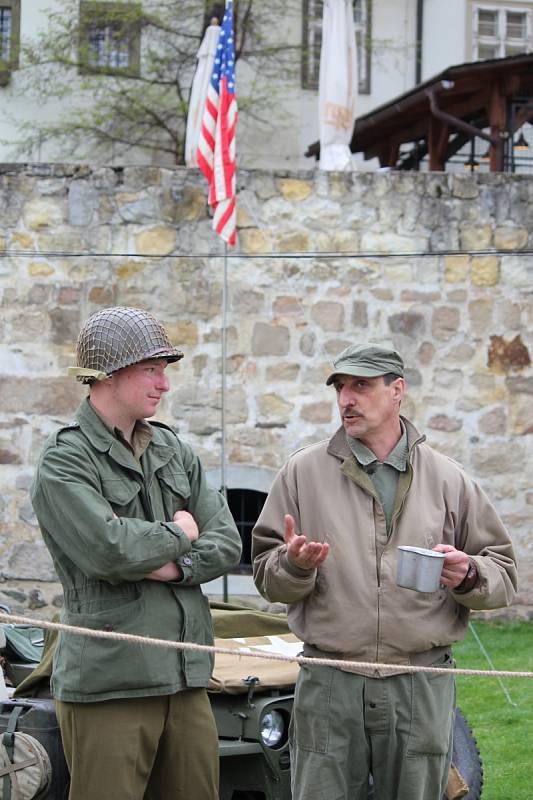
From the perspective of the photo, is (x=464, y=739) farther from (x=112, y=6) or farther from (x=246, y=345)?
(x=112, y=6)

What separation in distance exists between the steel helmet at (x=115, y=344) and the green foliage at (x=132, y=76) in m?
13.6

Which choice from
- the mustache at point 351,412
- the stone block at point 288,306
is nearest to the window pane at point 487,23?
the stone block at point 288,306

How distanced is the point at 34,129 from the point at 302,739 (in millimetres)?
14923

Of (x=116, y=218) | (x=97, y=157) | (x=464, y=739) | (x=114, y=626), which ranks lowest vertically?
(x=464, y=739)

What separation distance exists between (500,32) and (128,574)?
17357 mm

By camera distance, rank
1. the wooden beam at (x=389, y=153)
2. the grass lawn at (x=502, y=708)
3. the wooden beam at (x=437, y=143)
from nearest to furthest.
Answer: the grass lawn at (x=502, y=708) → the wooden beam at (x=437, y=143) → the wooden beam at (x=389, y=153)

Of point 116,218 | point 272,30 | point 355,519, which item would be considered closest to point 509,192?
point 116,218

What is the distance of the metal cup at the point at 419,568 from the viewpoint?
139 inches

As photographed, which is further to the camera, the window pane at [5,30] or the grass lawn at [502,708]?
the window pane at [5,30]

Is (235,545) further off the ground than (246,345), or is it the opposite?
(246,345)

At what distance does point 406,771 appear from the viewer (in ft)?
12.1

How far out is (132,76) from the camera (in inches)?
671

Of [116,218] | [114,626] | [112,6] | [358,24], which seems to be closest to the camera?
[114,626]

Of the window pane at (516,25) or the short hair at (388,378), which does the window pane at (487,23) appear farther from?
the short hair at (388,378)
